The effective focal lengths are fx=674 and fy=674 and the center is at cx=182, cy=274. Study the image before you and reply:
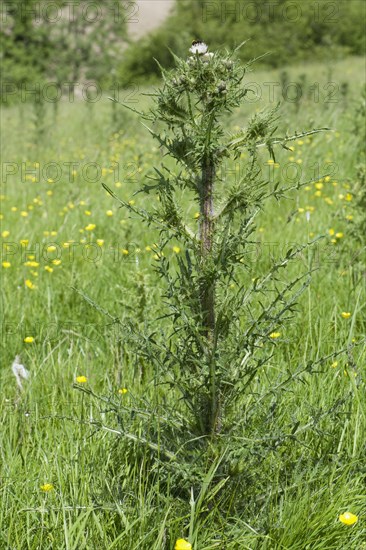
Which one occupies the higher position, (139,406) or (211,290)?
(211,290)

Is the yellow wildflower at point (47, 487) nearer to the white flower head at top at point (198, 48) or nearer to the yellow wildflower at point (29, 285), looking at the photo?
the white flower head at top at point (198, 48)

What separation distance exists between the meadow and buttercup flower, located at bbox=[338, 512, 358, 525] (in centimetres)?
8

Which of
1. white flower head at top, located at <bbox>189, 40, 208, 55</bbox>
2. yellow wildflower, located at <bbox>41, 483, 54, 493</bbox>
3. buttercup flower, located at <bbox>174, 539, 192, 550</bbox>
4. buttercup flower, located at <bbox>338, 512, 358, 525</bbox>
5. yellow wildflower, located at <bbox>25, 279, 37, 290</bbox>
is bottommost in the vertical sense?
buttercup flower, located at <bbox>174, 539, 192, 550</bbox>

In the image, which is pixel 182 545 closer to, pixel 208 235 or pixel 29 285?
pixel 208 235

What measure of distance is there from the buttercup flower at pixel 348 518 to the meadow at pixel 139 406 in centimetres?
8

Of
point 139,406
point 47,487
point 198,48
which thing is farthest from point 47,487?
point 198,48

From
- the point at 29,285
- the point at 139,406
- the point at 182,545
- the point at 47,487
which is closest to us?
the point at 182,545

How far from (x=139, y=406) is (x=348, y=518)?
814 mm

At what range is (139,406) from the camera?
7.67ft

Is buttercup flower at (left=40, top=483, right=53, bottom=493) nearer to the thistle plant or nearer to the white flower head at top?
the thistle plant

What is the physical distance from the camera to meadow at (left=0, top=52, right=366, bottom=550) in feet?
6.26

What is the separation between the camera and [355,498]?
2.02m

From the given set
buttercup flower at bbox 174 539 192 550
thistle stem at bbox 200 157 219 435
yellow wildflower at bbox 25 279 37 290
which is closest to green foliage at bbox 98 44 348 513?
thistle stem at bbox 200 157 219 435

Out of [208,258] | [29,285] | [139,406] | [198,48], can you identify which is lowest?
[139,406]
